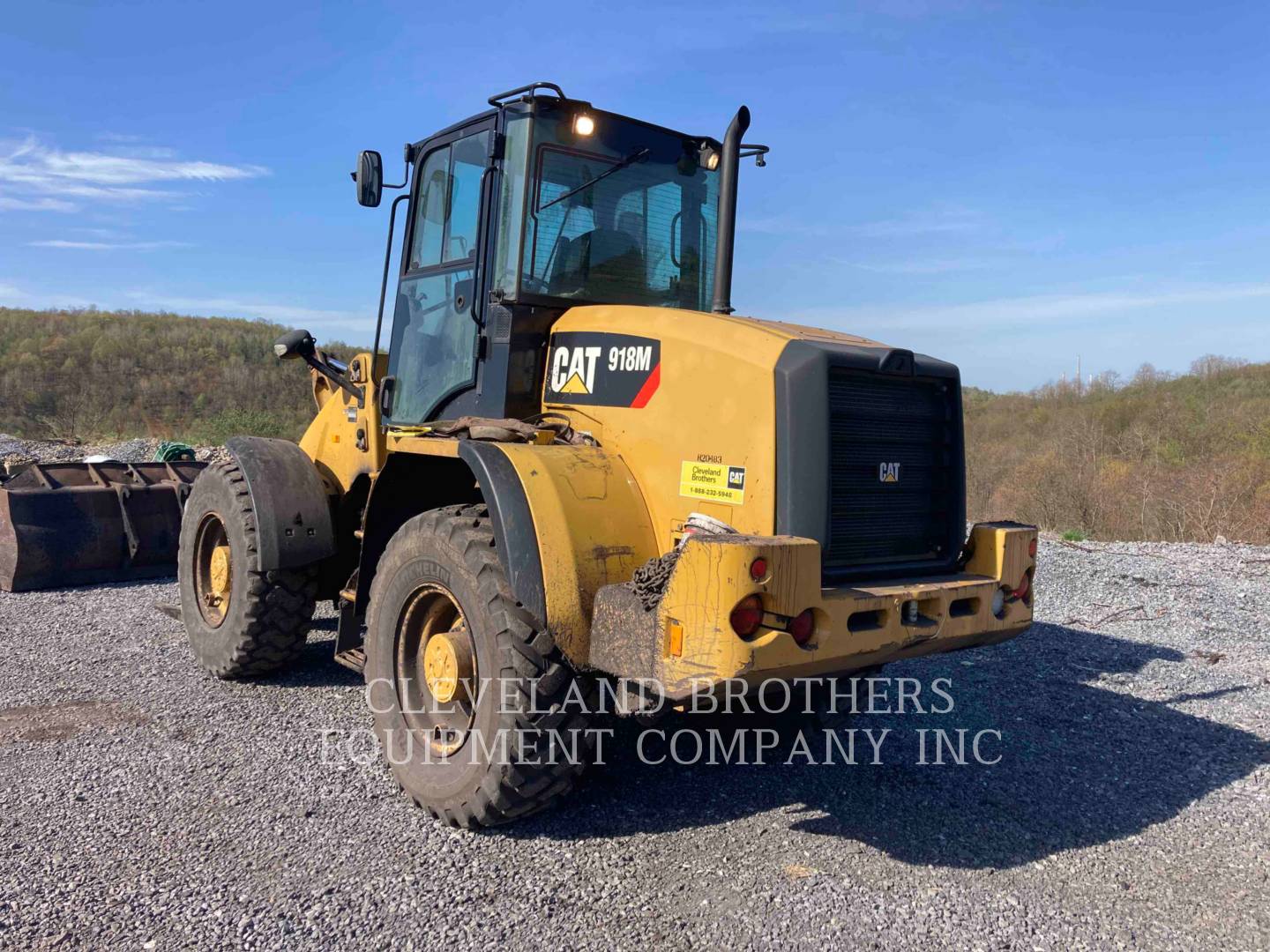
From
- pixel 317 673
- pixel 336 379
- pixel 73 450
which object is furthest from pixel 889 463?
pixel 73 450

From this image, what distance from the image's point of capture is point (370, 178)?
502 centimetres

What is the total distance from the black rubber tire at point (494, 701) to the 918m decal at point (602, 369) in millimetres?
688

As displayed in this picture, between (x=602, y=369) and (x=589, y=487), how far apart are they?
0.68 m

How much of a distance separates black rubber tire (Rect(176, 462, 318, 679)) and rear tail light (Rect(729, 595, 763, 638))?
3.08 metres

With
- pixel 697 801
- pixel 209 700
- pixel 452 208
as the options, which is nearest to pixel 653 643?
pixel 697 801

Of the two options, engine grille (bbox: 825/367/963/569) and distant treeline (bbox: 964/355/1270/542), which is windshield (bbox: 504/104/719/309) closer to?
engine grille (bbox: 825/367/963/569)

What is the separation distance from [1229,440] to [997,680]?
14452 mm

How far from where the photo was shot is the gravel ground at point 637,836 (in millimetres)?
3096

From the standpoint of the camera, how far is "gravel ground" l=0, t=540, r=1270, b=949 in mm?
3096

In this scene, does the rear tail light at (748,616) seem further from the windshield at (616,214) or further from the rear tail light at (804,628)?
the windshield at (616,214)

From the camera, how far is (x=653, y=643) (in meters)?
3.20

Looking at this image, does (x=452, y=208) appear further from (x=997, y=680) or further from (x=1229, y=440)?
(x=1229, y=440)

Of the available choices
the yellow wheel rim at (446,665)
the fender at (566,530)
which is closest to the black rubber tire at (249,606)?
the yellow wheel rim at (446,665)

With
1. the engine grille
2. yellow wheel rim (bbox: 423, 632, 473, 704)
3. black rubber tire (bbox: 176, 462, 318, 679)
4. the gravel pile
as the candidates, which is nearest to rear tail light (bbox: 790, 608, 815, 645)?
the engine grille
